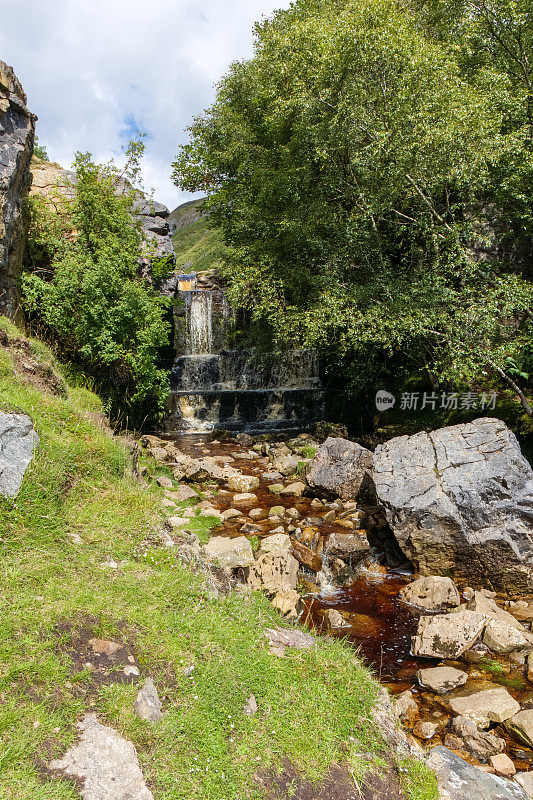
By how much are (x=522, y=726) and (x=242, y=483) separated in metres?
8.36

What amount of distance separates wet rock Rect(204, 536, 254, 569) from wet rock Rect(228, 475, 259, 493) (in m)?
3.69

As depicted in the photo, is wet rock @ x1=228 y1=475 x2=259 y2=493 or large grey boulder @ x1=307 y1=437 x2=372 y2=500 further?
wet rock @ x1=228 y1=475 x2=259 y2=493

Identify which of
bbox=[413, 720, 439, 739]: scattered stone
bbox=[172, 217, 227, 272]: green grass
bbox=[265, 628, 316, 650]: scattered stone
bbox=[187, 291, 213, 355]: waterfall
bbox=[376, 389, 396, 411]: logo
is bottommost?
bbox=[413, 720, 439, 739]: scattered stone

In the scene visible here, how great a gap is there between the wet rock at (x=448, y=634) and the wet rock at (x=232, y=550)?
2.78 m

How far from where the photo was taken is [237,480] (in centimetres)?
1243

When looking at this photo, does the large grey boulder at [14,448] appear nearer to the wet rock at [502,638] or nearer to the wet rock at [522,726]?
the wet rock at [522,726]

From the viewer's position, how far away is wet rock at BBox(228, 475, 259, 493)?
1221 centimetres

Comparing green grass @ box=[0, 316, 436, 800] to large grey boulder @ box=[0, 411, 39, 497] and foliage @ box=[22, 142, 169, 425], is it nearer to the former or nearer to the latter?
large grey boulder @ box=[0, 411, 39, 497]

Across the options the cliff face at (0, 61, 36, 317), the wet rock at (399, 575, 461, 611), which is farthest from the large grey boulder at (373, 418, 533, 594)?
the cliff face at (0, 61, 36, 317)

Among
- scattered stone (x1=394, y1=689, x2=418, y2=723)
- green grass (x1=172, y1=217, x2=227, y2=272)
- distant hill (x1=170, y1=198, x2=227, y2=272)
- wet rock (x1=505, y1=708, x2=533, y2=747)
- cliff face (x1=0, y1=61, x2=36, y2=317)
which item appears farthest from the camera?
green grass (x1=172, y1=217, x2=227, y2=272)

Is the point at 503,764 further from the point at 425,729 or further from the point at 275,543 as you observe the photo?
the point at 275,543

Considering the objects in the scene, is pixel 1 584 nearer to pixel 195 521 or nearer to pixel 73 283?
pixel 195 521

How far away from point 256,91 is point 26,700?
26.8 meters

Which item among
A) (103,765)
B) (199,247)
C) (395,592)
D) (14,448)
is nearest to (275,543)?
(395,592)
